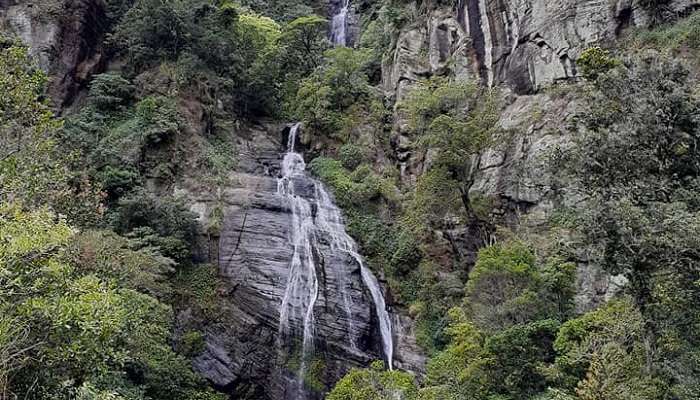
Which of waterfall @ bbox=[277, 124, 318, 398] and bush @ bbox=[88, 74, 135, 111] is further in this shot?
bush @ bbox=[88, 74, 135, 111]

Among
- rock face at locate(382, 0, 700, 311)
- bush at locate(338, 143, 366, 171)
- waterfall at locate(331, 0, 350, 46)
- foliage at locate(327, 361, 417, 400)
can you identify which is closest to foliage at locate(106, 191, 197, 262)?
bush at locate(338, 143, 366, 171)

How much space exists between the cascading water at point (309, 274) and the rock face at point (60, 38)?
11.9 metres

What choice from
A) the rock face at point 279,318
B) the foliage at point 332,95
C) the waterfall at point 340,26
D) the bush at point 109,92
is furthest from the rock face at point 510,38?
the bush at point 109,92

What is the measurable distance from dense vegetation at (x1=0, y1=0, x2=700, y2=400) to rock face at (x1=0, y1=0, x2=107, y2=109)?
1107mm

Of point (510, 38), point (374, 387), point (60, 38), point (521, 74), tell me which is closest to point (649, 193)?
point (374, 387)

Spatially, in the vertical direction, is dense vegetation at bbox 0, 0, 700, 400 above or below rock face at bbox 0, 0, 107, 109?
below

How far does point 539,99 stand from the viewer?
64.4 ft

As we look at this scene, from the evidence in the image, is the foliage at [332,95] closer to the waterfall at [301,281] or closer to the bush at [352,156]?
the bush at [352,156]

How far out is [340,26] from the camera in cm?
3916

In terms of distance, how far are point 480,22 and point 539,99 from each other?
22.4 feet

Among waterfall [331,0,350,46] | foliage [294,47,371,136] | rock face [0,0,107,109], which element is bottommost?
foliage [294,47,371,136]

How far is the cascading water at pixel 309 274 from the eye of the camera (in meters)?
17.1

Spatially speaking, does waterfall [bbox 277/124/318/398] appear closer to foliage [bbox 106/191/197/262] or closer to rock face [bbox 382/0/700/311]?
foliage [bbox 106/191/197/262]

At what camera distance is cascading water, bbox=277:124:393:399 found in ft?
56.2
